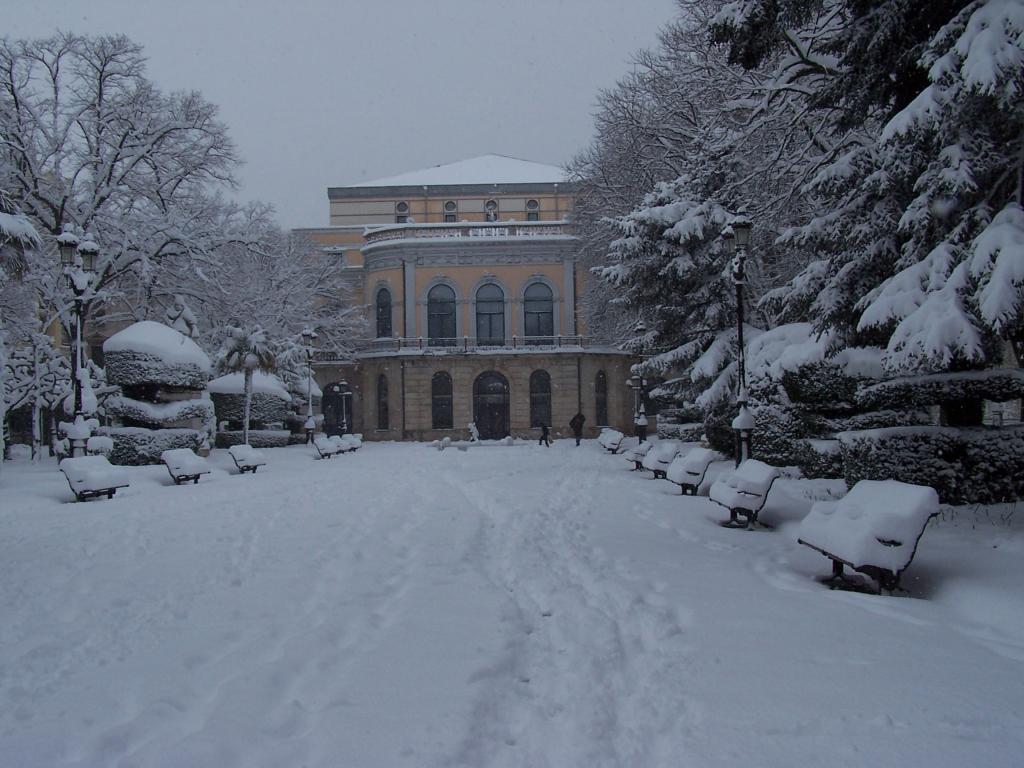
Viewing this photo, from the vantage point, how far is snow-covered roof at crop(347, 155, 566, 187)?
175ft

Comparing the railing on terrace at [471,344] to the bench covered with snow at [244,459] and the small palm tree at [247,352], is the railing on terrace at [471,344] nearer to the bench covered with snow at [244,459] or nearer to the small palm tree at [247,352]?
the small palm tree at [247,352]

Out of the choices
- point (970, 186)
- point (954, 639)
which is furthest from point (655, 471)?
point (954, 639)

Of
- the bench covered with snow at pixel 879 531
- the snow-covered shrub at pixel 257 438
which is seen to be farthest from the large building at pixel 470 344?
the bench covered with snow at pixel 879 531

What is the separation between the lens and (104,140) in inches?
926

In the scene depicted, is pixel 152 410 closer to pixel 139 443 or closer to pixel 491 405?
pixel 139 443

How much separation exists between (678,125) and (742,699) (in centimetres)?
2032

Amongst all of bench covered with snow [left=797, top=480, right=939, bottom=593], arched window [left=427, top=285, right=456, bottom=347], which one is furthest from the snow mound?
arched window [left=427, top=285, right=456, bottom=347]

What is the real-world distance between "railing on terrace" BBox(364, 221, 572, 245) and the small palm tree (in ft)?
67.0

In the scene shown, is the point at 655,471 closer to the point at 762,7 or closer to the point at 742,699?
the point at 762,7

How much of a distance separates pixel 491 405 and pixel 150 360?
27334 mm

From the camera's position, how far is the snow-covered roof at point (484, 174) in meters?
53.3

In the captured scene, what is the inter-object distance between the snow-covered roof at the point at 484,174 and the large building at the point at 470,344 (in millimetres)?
7401

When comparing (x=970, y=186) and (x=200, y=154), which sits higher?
(x=200, y=154)

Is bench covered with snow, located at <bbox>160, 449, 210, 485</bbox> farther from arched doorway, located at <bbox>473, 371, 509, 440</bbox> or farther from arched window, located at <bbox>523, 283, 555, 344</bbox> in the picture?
arched window, located at <bbox>523, 283, 555, 344</bbox>
